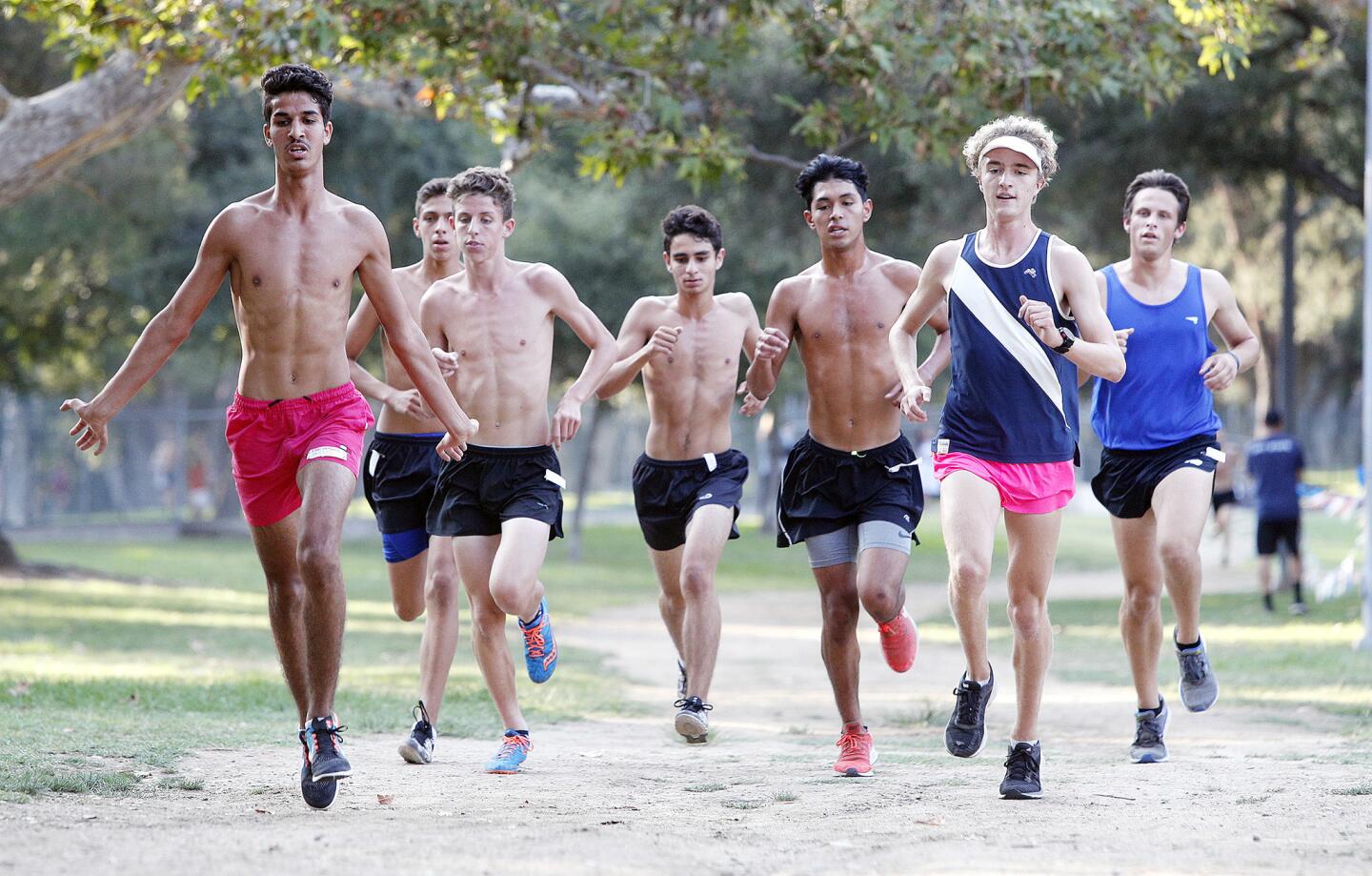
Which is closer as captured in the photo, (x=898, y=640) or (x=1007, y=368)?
(x=1007, y=368)

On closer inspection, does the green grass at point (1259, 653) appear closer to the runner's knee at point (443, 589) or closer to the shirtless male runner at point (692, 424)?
the shirtless male runner at point (692, 424)

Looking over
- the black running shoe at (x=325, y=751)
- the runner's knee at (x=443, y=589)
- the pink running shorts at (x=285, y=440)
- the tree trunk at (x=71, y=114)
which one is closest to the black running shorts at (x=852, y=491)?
the runner's knee at (x=443, y=589)

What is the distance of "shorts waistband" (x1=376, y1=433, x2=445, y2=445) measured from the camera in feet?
28.9

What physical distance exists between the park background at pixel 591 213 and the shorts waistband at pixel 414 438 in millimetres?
1532

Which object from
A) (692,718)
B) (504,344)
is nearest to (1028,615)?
(692,718)

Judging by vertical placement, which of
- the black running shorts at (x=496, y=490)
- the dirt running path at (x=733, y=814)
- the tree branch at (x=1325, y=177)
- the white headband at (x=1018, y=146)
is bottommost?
the dirt running path at (x=733, y=814)

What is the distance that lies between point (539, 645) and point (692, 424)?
1.57 metres

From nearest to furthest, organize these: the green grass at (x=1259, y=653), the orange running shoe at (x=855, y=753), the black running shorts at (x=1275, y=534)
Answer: the orange running shoe at (x=855, y=753) < the green grass at (x=1259, y=653) < the black running shorts at (x=1275, y=534)

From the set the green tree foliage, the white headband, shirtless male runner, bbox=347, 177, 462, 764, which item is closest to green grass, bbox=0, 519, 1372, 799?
shirtless male runner, bbox=347, 177, 462, 764

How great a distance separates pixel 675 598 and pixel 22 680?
178 inches

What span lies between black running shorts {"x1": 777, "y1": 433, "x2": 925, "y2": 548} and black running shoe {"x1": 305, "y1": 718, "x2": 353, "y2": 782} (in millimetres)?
2232

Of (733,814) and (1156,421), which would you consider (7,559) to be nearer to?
(1156,421)

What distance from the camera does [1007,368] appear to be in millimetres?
6711

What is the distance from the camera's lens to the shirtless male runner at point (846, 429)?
7.57m
